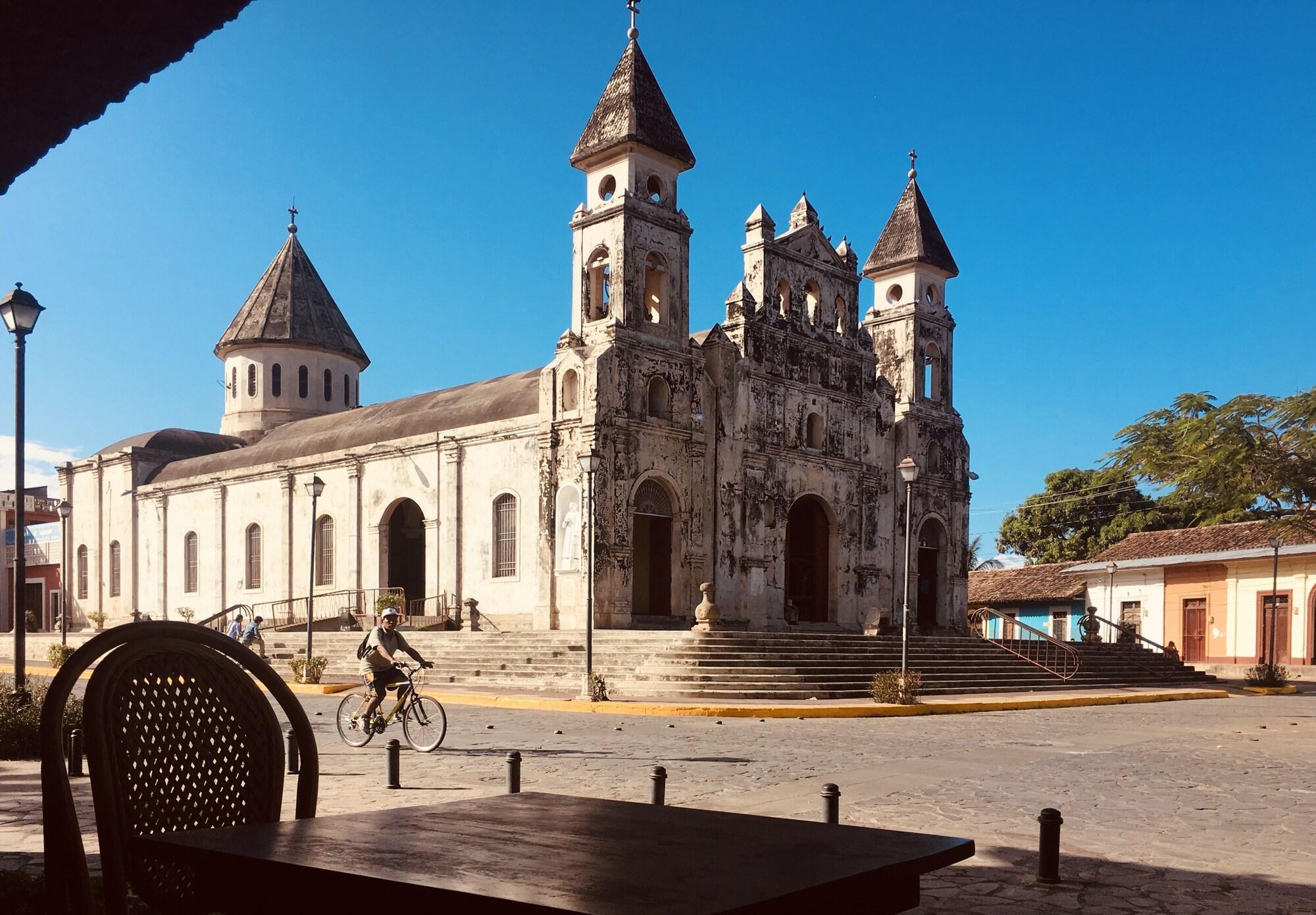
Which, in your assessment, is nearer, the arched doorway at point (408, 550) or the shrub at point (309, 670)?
the shrub at point (309, 670)

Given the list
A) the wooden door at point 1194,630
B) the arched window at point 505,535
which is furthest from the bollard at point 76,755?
the wooden door at point 1194,630

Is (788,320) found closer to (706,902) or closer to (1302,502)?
(1302,502)

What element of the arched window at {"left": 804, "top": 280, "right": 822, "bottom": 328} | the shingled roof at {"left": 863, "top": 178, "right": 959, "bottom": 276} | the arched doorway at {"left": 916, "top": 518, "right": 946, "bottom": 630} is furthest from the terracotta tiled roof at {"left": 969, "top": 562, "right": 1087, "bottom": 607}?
the arched window at {"left": 804, "top": 280, "right": 822, "bottom": 328}

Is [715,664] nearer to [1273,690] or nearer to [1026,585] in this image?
[1273,690]

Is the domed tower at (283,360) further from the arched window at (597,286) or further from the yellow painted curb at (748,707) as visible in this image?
the yellow painted curb at (748,707)

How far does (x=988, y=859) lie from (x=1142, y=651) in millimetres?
27932

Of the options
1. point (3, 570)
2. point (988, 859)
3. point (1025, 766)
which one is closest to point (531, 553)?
point (1025, 766)

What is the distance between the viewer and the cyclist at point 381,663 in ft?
44.1

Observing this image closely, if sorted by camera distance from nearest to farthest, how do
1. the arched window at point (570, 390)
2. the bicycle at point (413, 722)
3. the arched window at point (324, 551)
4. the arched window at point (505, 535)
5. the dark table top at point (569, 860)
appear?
the dark table top at point (569, 860)
the bicycle at point (413, 722)
the arched window at point (570, 390)
the arched window at point (505, 535)
the arched window at point (324, 551)

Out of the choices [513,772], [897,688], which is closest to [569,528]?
[897,688]

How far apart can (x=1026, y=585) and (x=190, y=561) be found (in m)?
29.9

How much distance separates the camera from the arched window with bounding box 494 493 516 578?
3056cm

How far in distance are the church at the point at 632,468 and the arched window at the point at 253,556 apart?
84 mm

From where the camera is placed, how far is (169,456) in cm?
4325
